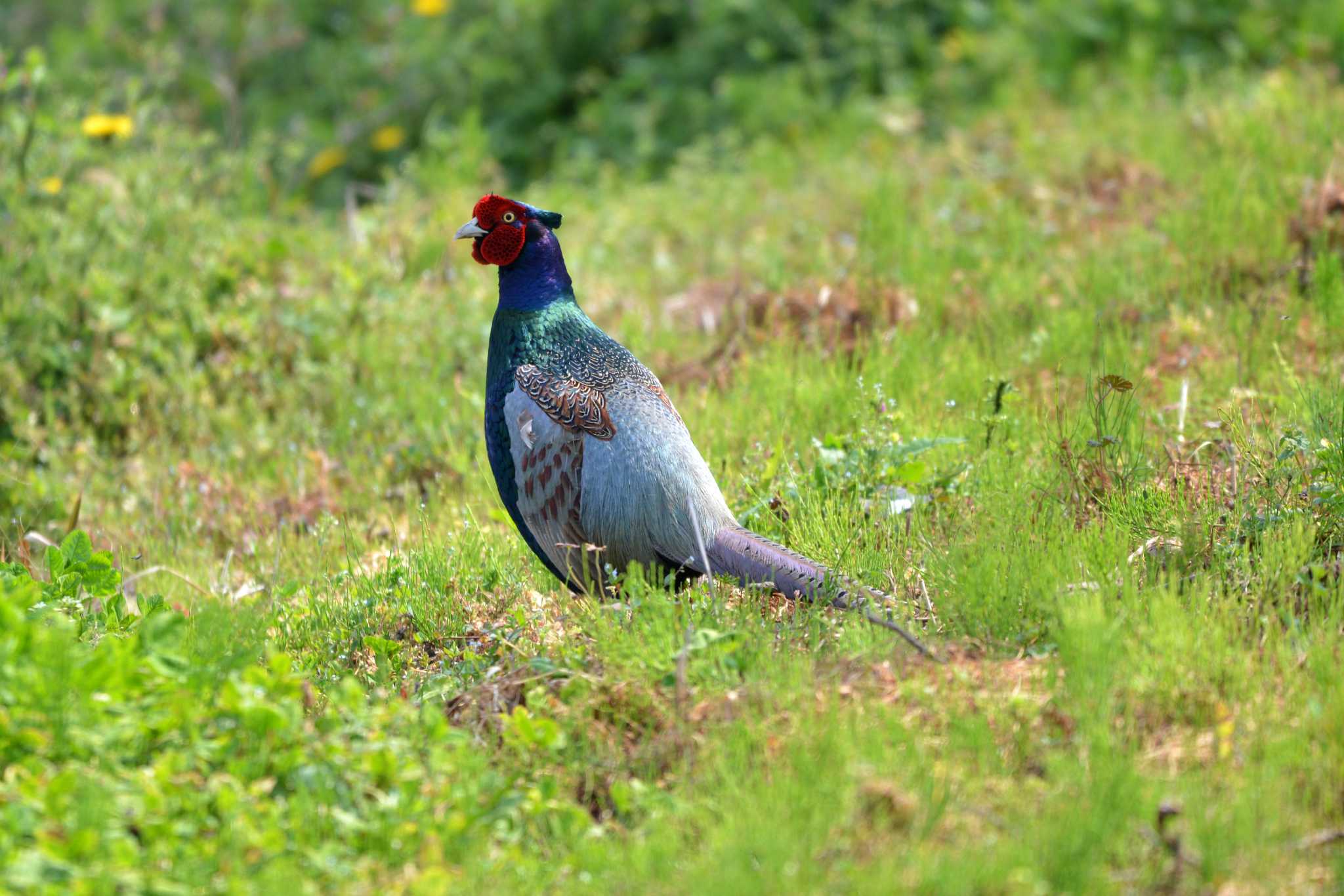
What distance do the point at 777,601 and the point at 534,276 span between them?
1.36 metres

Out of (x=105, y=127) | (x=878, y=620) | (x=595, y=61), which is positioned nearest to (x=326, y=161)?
(x=595, y=61)

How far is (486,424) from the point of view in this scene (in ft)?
13.9

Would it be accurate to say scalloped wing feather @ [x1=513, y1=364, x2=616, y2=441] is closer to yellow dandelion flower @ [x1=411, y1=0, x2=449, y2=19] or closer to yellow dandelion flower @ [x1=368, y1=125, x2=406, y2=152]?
yellow dandelion flower @ [x1=368, y1=125, x2=406, y2=152]

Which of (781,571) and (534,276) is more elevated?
(534,276)

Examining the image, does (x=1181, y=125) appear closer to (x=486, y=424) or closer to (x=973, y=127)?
(x=973, y=127)

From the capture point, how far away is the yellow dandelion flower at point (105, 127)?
7.07m

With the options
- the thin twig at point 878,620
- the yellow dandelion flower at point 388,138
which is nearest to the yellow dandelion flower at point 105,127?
the yellow dandelion flower at point 388,138

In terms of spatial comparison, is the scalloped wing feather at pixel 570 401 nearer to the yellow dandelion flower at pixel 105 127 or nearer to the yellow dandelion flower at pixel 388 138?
the yellow dandelion flower at pixel 105 127

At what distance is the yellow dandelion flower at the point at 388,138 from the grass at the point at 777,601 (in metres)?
2.88

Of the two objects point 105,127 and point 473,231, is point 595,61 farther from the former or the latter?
point 473,231

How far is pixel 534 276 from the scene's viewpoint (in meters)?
4.32

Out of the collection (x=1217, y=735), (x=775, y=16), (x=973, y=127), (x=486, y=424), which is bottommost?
(x=1217, y=735)

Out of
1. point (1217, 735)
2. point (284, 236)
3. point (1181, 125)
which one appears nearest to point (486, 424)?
point (1217, 735)

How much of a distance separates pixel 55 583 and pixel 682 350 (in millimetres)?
3257
